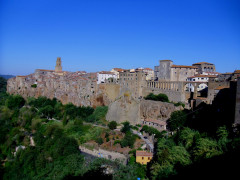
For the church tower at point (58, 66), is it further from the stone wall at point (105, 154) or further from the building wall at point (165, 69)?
the stone wall at point (105, 154)

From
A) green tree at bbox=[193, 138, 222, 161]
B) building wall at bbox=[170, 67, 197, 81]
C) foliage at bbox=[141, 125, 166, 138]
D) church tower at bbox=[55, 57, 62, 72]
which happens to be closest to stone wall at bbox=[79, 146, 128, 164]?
foliage at bbox=[141, 125, 166, 138]

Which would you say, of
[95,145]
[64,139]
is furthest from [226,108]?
[64,139]

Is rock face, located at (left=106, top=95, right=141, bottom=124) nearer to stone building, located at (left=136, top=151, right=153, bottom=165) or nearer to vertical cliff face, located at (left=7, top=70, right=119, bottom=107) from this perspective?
vertical cliff face, located at (left=7, top=70, right=119, bottom=107)

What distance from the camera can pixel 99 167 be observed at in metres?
16.0

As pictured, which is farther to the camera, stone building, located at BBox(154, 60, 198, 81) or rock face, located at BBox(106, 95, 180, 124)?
stone building, located at BBox(154, 60, 198, 81)

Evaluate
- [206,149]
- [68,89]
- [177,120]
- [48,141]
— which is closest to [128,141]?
[177,120]

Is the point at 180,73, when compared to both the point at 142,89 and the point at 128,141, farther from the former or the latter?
the point at 128,141

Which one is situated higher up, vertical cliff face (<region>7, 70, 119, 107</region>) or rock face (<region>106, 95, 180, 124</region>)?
vertical cliff face (<region>7, 70, 119, 107</region>)

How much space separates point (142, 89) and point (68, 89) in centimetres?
1548

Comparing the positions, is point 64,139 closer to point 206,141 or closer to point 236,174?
point 206,141

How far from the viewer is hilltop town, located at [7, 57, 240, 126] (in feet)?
81.0

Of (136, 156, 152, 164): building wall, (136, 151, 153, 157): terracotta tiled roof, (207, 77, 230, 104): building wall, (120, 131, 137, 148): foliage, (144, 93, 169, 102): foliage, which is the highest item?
(207, 77, 230, 104): building wall

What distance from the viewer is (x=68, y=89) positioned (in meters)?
38.5

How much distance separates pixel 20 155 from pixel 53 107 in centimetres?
1247
